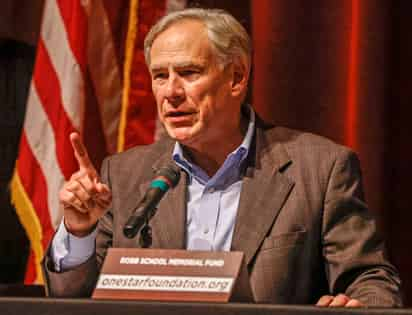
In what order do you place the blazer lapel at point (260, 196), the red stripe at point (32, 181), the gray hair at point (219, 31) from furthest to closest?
the red stripe at point (32, 181), the gray hair at point (219, 31), the blazer lapel at point (260, 196)

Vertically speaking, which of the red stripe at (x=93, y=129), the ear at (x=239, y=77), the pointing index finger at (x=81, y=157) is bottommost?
the red stripe at (x=93, y=129)

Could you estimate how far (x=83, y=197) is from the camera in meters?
1.85

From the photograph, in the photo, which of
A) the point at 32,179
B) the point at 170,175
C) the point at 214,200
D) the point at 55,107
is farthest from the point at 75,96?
the point at 170,175

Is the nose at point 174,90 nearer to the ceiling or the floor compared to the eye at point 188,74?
nearer to the floor

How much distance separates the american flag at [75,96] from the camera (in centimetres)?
296

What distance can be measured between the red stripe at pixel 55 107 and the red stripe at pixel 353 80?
94cm

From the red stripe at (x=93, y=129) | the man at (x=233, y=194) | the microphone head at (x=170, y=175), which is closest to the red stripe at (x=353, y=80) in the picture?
the man at (x=233, y=194)

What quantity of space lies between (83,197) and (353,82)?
4.73 ft

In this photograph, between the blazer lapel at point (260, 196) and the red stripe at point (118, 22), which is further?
the red stripe at point (118, 22)

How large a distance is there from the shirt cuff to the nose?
0.39m

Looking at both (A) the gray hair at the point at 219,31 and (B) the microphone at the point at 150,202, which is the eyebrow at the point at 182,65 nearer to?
(A) the gray hair at the point at 219,31

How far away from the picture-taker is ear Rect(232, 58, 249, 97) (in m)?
2.27

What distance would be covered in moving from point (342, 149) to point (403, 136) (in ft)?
3.05

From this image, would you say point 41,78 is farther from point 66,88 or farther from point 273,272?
point 273,272
